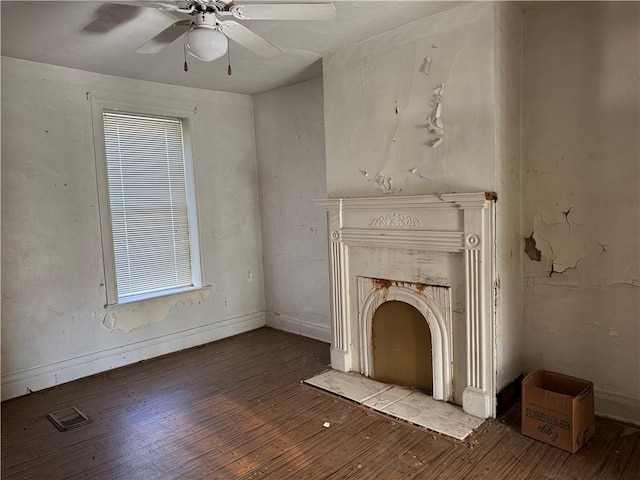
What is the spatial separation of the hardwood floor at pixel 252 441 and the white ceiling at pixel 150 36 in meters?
2.58

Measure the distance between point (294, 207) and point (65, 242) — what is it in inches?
83.6

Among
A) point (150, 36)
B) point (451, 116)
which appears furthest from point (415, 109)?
point (150, 36)

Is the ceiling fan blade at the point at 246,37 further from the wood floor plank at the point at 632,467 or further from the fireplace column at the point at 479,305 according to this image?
the wood floor plank at the point at 632,467

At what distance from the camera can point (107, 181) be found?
3850 mm

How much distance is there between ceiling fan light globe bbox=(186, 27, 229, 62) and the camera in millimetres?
2126

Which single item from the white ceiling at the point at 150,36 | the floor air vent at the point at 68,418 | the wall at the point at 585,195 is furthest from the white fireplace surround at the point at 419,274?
the floor air vent at the point at 68,418

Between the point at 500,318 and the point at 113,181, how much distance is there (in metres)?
3.44

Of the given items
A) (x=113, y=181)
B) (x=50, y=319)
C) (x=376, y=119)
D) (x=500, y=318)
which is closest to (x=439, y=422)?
(x=500, y=318)

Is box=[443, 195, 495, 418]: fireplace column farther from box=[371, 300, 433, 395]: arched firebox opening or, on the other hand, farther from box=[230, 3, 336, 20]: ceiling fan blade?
box=[230, 3, 336, 20]: ceiling fan blade

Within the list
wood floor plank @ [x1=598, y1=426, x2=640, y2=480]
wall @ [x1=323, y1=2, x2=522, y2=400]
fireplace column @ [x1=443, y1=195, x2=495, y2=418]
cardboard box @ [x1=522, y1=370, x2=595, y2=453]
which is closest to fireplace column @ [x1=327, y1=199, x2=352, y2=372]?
wall @ [x1=323, y1=2, x2=522, y2=400]

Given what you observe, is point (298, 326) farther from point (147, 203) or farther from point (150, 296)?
point (147, 203)

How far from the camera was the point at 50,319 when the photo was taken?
3572 millimetres

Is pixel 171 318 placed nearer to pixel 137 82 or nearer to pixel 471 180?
pixel 137 82

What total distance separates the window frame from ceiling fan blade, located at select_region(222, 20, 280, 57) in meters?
1.94
